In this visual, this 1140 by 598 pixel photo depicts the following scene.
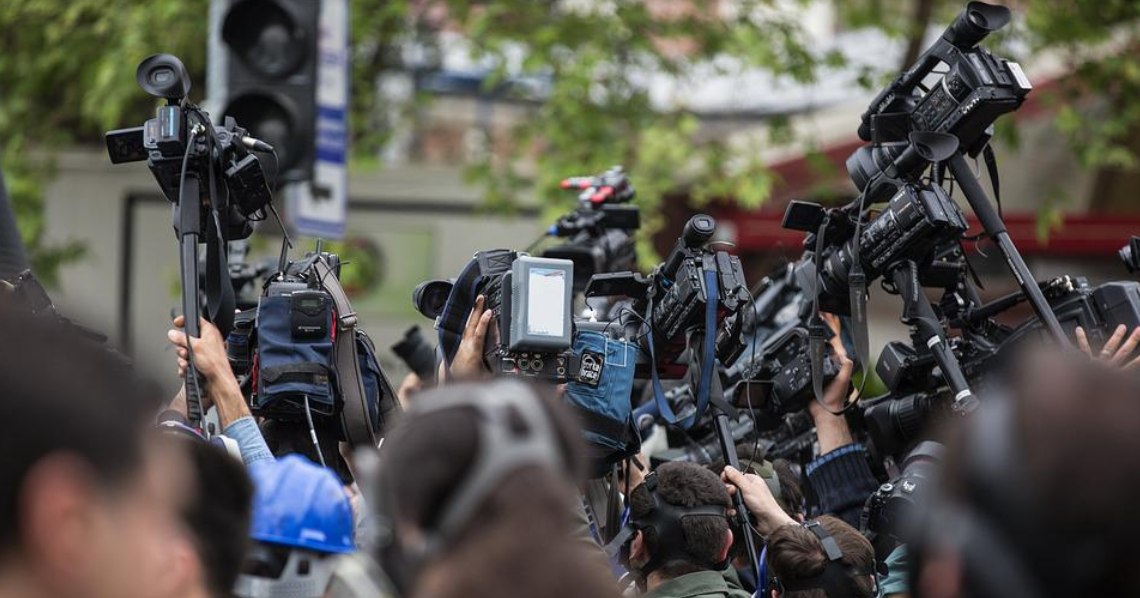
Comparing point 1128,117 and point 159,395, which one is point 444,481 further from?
point 1128,117

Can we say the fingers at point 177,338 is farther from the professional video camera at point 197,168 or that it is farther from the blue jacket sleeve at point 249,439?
the blue jacket sleeve at point 249,439

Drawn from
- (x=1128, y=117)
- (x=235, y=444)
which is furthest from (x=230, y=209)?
(x=1128, y=117)

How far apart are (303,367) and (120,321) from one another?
11985mm

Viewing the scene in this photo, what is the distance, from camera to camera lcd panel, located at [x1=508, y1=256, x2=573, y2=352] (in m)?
4.23

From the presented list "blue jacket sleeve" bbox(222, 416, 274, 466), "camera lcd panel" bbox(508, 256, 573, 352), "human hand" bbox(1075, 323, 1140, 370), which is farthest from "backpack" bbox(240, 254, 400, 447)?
"human hand" bbox(1075, 323, 1140, 370)

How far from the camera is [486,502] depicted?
1940 mm

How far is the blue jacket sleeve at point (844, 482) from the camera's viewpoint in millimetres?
5012

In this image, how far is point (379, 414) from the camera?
4.51 metres

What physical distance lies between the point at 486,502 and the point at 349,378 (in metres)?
2.53

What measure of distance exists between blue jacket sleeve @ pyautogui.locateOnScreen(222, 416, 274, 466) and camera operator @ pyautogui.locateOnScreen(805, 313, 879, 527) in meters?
2.01

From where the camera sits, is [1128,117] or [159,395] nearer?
[159,395]

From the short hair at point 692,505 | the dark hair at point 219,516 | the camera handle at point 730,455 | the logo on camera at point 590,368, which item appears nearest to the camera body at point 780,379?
the camera handle at point 730,455

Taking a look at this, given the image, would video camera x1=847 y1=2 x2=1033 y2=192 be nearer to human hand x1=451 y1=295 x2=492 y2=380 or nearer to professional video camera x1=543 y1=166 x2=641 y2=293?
human hand x1=451 y1=295 x2=492 y2=380

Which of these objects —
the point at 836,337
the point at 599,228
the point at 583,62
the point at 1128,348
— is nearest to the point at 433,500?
the point at 1128,348
